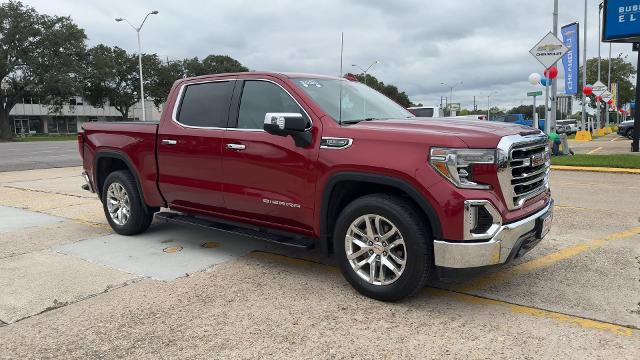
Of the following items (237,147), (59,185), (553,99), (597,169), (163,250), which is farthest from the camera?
(553,99)

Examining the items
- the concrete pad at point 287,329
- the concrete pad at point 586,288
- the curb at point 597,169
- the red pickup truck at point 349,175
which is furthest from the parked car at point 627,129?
the concrete pad at point 287,329

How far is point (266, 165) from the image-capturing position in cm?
462

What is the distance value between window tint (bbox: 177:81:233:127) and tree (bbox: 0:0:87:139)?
149 feet

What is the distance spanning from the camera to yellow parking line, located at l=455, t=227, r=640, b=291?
14.8 ft

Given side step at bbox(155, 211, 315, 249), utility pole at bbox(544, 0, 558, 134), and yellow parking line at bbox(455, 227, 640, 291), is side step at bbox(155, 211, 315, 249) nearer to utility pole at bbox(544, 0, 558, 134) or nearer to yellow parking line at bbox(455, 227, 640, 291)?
yellow parking line at bbox(455, 227, 640, 291)

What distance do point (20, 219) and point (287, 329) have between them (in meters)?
5.71

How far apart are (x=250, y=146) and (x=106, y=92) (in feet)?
211

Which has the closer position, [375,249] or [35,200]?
[375,249]

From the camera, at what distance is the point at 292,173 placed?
175 inches

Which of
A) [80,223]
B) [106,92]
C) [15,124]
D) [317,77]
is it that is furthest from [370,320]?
[15,124]

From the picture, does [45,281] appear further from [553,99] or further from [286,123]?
[553,99]

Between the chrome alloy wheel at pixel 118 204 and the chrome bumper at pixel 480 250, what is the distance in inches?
160

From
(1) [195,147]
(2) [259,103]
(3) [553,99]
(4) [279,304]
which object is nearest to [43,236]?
(1) [195,147]

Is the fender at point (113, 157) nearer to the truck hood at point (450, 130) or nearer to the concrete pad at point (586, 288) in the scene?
the truck hood at point (450, 130)
